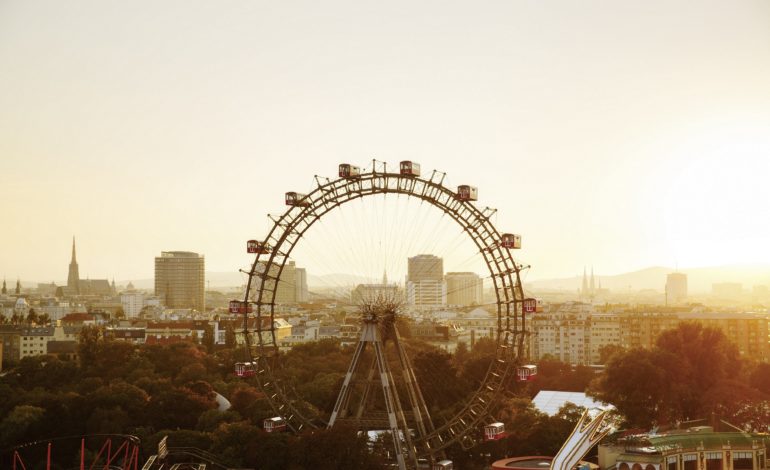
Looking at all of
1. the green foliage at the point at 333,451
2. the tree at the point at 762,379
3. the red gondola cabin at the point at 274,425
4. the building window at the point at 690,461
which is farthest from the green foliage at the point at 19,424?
the tree at the point at 762,379

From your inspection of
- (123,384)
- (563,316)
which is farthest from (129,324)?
(123,384)

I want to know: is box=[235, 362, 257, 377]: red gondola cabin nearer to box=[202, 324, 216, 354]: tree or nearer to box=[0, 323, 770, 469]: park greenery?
box=[0, 323, 770, 469]: park greenery

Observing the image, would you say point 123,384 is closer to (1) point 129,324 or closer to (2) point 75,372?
(2) point 75,372

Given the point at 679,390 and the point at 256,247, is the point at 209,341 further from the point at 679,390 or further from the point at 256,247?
the point at 679,390

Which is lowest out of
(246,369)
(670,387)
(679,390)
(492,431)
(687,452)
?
(687,452)

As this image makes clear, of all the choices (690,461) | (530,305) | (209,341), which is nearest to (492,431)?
(530,305)

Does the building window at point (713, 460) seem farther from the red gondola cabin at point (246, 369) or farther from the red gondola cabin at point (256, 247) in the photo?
the red gondola cabin at point (256, 247)
